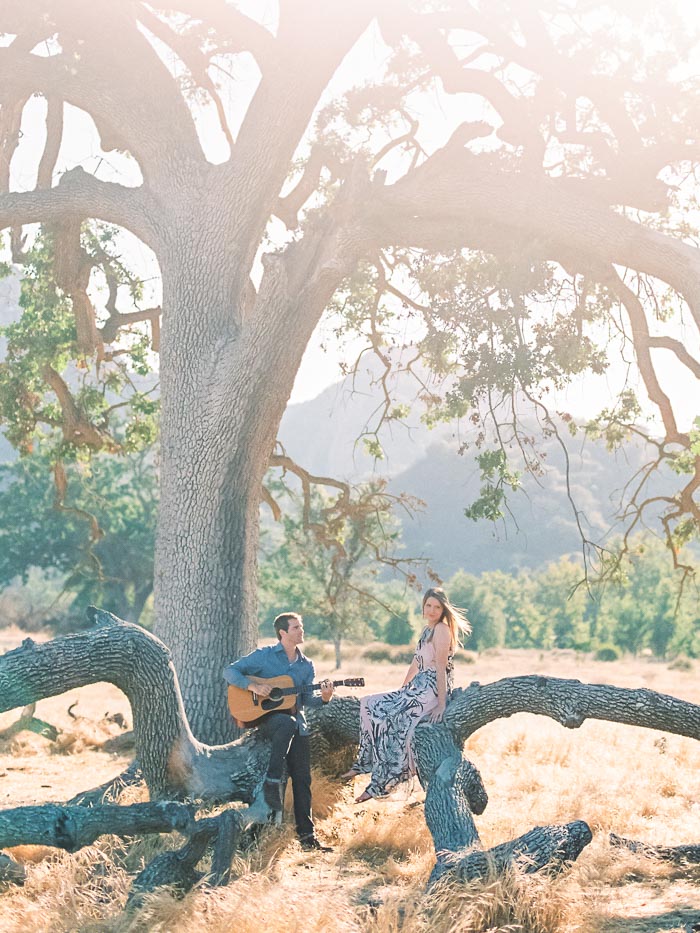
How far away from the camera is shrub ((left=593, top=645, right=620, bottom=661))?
2019 inches

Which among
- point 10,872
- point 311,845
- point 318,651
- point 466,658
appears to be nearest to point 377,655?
point 318,651

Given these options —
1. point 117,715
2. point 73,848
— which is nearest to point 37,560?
point 117,715

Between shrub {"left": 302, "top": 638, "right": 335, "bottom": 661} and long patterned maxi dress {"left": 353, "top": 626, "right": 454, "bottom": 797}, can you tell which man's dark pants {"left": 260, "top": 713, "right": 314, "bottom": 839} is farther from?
shrub {"left": 302, "top": 638, "right": 335, "bottom": 661}

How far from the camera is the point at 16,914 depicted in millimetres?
5254

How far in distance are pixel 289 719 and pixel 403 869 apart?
129 centimetres

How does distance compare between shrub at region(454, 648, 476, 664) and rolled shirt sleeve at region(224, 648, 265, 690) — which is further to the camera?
shrub at region(454, 648, 476, 664)

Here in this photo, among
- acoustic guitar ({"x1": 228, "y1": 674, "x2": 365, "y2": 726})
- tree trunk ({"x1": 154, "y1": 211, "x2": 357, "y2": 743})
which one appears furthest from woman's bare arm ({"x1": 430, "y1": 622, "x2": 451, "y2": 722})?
tree trunk ({"x1": 154, "y1": 211, "x2": 357, "y2": 743})

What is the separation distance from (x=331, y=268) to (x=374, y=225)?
2.22ft

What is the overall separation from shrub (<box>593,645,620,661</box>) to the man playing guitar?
46.2m

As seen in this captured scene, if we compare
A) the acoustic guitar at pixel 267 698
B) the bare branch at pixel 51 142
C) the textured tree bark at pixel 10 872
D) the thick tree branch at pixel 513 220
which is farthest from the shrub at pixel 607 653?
the textured tree bark at pixel 10 872

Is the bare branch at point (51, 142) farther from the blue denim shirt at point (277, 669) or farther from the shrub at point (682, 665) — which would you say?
the shrub at point (682, 665)

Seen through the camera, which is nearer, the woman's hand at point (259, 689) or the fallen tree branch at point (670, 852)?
the fallen tree branch at point (670, 852)

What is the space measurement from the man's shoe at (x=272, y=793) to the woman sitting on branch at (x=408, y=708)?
0.77 meters

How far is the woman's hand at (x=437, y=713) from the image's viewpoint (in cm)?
760
